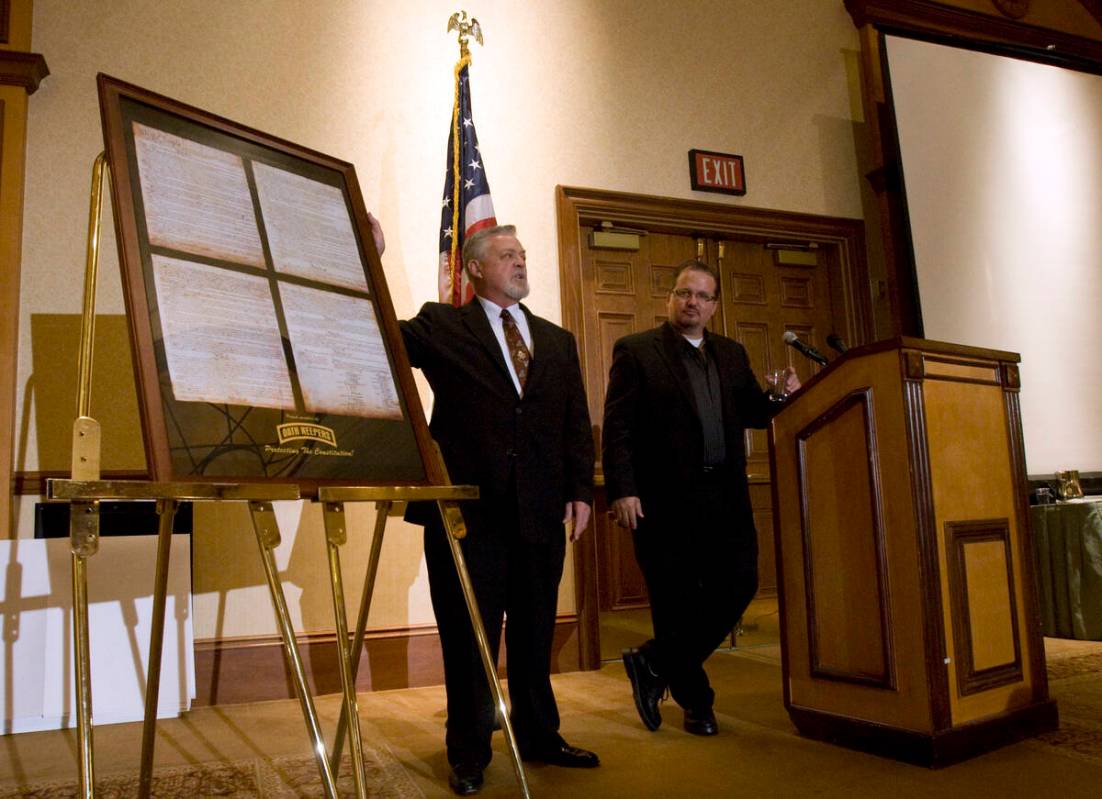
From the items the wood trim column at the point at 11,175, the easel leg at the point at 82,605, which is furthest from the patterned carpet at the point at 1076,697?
the wood trim column at the point at 11,175

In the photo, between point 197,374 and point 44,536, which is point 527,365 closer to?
point 197,374

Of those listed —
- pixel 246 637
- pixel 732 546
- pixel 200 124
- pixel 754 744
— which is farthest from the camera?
pixel 246 637

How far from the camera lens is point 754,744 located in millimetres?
2361

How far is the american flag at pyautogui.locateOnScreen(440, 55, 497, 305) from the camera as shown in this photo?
11.2 feet

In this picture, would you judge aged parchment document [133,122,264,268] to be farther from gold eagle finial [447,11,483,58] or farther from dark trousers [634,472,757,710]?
gold eagle finial [447,11,483,58]

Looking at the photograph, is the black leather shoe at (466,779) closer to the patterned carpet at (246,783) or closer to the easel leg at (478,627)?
the patterned carpet at (246,783)

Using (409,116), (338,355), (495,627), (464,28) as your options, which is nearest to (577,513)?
(495,627)

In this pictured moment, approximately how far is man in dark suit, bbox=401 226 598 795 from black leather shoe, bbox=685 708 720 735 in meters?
0.47

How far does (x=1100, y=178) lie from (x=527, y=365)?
4752 mm

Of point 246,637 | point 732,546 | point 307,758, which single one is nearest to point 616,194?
point 732,546

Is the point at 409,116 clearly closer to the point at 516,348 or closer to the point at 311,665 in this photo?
the point at 516,348

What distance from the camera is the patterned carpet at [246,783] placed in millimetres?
2004

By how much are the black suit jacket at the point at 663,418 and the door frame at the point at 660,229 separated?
1.17m

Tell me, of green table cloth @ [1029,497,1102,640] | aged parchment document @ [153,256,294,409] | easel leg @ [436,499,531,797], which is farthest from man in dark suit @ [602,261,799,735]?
green table cloth @ [1029,497,1102,640]
